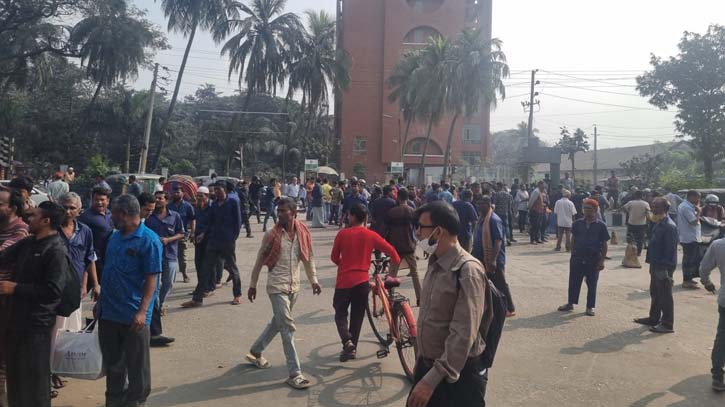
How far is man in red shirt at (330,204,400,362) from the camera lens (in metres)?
6.03

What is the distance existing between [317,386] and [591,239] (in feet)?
16.3

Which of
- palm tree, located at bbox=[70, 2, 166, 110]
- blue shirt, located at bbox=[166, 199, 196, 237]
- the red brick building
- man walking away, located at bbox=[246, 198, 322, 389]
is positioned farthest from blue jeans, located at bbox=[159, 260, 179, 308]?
the red brick building

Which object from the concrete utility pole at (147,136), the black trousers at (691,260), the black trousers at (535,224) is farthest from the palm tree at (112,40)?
the black trousers at (691,260)

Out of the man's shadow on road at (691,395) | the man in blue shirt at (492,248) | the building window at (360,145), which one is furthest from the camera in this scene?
the building window at (360,145)

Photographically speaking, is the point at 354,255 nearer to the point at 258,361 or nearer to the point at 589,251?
the point at 258,361

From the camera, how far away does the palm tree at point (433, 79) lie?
127 ft

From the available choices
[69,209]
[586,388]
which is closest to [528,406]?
[586,388]

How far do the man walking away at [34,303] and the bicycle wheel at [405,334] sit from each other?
9.94 feet

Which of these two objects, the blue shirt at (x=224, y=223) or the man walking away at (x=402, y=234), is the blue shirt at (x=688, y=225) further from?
the blue shirt at (x=224, y=223)

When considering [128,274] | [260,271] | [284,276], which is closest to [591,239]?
[260,271]

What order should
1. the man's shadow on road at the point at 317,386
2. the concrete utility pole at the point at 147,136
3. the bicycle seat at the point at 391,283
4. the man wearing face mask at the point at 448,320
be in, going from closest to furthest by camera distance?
1. the man wearing face mask at the point at 448,320
2. the man's shadow on road at the point at 317,386
3. the bicycle seat at the point at 391,283
4. the concrete utility pole at the point at 147,136

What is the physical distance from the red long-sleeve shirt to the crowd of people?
0.01 m

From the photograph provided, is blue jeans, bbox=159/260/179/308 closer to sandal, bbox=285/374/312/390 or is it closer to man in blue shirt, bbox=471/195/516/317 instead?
sandal, bbox=285/374/312/390

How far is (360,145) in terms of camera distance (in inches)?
2088
